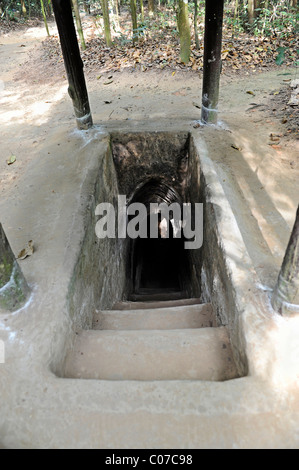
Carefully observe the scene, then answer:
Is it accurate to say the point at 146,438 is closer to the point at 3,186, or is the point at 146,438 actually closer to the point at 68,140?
the point at 3,186

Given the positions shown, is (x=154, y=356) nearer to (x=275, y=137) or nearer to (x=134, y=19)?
(x=275, y=137)

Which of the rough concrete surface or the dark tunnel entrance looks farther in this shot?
the dark tunnel entrance

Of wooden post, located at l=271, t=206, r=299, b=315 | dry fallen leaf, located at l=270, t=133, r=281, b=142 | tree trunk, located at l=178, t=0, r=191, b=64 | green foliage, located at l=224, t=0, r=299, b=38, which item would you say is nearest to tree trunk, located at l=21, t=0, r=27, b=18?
green foliage, located at l=224, t=0, r=299, b=38

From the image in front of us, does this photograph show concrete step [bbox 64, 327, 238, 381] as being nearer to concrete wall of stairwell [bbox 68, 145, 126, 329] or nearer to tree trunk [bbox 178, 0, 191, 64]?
concrete wall of stairwell [bbox 68, 145, 126, 329]

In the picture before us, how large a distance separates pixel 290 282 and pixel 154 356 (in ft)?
3.62

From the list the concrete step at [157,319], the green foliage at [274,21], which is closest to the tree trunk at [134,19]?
the green foliage at [274,21]

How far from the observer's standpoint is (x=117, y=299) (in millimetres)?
5004

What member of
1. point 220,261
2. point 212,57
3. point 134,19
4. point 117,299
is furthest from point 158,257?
point 134,19

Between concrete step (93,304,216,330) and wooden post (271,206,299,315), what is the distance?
1.03 metres

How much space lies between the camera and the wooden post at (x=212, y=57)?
13.7ft

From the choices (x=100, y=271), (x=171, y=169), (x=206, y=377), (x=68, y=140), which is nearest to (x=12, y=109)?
(x=68, y=140)

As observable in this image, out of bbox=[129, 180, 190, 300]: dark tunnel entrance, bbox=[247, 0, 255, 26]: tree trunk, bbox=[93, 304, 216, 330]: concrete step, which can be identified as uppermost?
bbox=[247, 0, 255, 26]: tree trunk

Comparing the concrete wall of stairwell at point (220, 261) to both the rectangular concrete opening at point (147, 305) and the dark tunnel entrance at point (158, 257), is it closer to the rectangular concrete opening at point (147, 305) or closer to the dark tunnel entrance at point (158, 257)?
the rectangular concrete opening at point (147, 305)

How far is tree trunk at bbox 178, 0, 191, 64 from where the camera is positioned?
6.79 m
